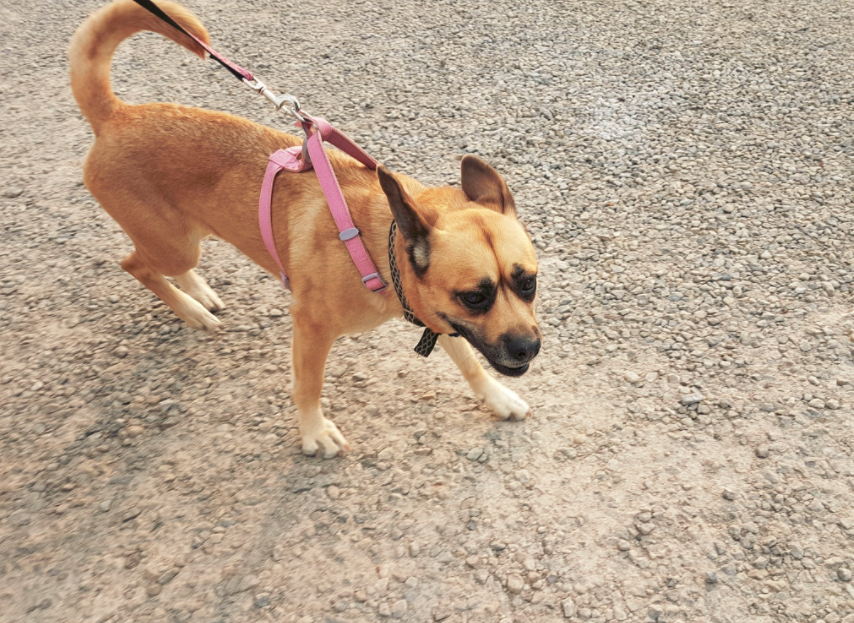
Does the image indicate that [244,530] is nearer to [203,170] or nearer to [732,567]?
[203,170]

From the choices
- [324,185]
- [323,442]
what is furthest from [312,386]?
[324,185]

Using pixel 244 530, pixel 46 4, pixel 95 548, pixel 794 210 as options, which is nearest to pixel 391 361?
pixel 244 530

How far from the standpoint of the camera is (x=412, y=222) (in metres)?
2.67

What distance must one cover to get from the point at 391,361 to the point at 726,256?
2549 mm

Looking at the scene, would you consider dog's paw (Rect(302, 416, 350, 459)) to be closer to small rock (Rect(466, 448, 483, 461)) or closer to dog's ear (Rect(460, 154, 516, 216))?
small rock (Rect(466, 448, 483, 461))

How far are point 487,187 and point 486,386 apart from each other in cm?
120

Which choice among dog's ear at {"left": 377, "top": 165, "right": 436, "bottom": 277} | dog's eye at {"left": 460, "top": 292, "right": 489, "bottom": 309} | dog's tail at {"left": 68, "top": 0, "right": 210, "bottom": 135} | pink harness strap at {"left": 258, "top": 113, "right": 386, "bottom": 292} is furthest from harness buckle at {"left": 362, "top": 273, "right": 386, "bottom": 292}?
dog's tail at {"left": 68, "top": 0, "right": 210, "bottom": 135}

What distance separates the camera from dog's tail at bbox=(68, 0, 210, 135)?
333 cm

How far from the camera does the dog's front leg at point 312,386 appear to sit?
3279 millimetres

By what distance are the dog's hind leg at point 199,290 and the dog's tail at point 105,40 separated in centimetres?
117

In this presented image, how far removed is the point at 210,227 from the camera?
3.71 m

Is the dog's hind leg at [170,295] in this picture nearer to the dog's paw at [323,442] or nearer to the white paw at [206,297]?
the white paw at [206,297]

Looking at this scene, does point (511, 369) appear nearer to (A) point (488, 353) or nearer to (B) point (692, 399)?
(A) point (488, 353)

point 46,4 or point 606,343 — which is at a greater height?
point 606,343
